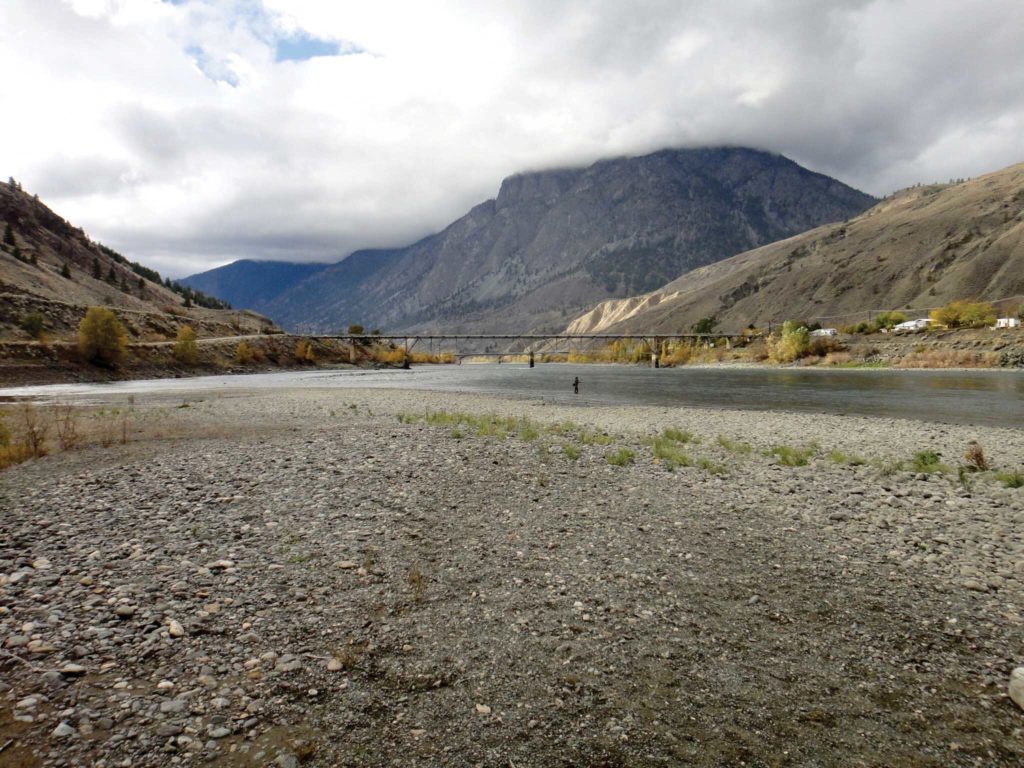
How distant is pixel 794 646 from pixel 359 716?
5.48 m

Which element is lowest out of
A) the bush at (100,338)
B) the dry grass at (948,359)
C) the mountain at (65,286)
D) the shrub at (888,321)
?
the dry grass at (948,359)

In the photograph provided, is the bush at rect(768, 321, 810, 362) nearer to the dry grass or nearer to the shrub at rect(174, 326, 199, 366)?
Answer: the dry grass

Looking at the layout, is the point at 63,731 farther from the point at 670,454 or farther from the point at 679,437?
the point at 679,437

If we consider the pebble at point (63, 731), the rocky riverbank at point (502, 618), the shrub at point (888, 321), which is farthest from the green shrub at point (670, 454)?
the shrub at point (888, 321)

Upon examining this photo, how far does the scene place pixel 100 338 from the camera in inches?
3002

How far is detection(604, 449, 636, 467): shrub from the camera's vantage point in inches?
656

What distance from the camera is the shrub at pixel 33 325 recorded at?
85.6 m

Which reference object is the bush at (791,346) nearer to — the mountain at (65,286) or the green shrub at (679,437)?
the green shrub at (679,437)

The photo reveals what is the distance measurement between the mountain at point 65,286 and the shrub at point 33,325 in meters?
0.97

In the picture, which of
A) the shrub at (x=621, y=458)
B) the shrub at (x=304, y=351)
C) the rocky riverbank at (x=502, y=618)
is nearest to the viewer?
the rocky riverbank at (x=502, y=618)

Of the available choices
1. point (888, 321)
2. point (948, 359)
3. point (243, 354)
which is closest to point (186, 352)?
point (243, 354)

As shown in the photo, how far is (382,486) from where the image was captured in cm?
1352

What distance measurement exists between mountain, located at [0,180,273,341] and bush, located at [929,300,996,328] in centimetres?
16391

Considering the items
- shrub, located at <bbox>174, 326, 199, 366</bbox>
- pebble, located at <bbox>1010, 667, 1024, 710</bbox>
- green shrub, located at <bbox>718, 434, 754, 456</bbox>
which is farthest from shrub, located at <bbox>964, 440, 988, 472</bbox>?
shrub, located at <bbox>174, 326, 199, 366</bbox>
